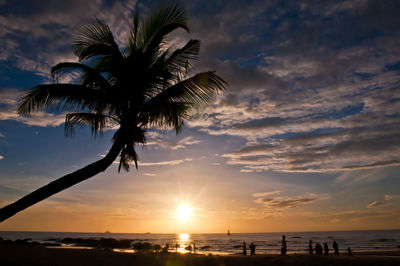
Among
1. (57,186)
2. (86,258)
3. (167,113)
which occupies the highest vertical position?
(167,113)

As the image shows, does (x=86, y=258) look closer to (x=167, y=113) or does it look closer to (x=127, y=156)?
(x=127, y=156)

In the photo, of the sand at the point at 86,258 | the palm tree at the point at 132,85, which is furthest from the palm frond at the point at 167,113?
the sand at the point at 86,258

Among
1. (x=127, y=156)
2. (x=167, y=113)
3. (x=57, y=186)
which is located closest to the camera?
(x=57, y=186)

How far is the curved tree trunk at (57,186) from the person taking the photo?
4.25 meters

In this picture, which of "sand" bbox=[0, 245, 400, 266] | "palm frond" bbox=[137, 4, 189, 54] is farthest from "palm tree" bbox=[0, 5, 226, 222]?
"sand" bbox=[0, 245, 400, 266]

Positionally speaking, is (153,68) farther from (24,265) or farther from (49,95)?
(24,265)

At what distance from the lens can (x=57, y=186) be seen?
4516 millimetres

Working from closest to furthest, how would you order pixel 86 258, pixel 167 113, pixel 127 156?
pixel 167 113 → pixel 127 156 → pixel 86 258

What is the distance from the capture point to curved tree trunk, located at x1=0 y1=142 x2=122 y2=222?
425 cm

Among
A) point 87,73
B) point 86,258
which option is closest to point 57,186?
point 87,73

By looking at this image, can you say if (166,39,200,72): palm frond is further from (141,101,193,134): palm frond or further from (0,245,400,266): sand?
(0,245,400,266): sand

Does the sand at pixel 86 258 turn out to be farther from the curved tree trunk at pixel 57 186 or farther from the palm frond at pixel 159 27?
the palm frond at pixel 159 27

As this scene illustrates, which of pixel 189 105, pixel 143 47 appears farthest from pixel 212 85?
pixel 143 47

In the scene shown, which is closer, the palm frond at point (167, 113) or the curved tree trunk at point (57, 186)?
the curved tree trunk at point (57, 186)
